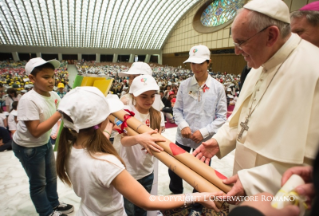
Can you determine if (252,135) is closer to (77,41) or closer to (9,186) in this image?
(9,186)

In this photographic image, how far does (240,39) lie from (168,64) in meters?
44.8

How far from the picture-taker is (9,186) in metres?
3.04

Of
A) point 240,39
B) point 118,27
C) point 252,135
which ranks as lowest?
point 252,135

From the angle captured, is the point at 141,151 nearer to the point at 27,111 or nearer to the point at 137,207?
the point at 137,207

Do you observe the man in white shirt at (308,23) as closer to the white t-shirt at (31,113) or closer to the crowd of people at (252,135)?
the crowd of people at (252,135)

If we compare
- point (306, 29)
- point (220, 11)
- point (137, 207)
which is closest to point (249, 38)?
point (306, 29)

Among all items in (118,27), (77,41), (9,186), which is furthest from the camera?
(77,41)

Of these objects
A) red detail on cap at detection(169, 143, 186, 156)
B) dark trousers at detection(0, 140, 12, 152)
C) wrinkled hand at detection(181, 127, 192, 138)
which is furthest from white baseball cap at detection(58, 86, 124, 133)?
dark trousers at detection(0, 140, 12, 152)

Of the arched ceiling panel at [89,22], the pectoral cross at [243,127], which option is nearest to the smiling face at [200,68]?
the pectoral cross at [243,127]

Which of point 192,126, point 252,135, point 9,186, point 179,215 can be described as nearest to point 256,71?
point 252,135

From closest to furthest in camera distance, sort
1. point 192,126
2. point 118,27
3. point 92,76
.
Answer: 1. point 92,76
2. point 192,126
3. point 118,27

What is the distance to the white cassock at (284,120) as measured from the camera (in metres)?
0.94

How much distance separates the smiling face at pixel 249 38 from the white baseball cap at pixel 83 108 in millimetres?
990

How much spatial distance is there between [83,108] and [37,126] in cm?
118
